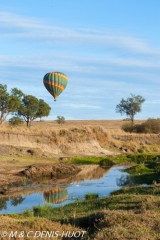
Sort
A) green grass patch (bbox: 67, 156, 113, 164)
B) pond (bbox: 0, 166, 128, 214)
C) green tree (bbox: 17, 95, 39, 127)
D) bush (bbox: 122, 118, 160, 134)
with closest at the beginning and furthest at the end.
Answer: pond (bbox: 0, 166, 128, 214), green grass patch (bbox: 67, 156, 113, 164), green tree (bbox: 17, 95, 39, 127), bush (bbox: 122, 118, 160, 134)

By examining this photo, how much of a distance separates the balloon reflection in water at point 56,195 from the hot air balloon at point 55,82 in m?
21.2

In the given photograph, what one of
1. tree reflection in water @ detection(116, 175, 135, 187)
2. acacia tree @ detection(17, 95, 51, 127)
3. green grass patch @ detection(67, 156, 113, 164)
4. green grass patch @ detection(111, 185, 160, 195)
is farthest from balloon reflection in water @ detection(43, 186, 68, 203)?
acacia tree @ detection(17, 95, 51, 127)

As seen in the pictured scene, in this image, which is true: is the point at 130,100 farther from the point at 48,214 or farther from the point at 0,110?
the point at 48,214

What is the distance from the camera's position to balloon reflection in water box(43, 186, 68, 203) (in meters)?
22.6

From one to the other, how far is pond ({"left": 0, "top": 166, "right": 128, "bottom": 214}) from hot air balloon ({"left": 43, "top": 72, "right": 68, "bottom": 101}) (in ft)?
46.3

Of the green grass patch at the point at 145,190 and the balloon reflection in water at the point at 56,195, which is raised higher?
the green grass patch at the point at 145,190

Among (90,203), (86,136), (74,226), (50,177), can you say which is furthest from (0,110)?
(74,226)

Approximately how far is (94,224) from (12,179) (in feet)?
53.0

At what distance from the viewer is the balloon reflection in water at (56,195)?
888 inches

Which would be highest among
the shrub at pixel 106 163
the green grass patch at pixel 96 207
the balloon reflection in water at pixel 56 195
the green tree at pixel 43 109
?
the green tree at pixel 43 109

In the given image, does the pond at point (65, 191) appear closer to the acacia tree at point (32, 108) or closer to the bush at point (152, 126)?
the acacia tree at point (32, 108)

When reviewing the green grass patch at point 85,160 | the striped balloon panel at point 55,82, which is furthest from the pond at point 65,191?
the striped balloon panel at point 55,82

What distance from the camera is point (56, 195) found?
24.0 metres

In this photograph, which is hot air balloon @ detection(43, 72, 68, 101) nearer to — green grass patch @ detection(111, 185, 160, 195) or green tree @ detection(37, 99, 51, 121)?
green tree @ detection(37, 99, 51, 121)
